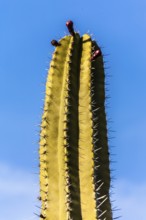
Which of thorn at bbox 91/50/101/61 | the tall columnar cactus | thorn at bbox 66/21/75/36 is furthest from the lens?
thorn at bbox 66/21/75/36

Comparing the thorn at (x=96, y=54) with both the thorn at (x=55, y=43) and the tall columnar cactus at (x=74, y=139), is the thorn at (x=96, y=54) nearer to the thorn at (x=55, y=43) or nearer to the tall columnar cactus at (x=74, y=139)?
the tall columnar cactus at (x=74, y=139)

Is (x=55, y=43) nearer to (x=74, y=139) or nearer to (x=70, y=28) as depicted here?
(x=70, y=28)

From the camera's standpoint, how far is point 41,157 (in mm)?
6500

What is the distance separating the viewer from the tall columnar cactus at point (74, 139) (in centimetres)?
614

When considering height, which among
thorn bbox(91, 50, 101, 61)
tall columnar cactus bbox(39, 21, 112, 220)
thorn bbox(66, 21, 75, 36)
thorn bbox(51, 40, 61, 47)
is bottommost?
tall columnar cactus bbox(39, 21, 112, 220)

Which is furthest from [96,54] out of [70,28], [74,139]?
[74,139]

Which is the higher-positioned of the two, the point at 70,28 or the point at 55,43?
the point at 70,28

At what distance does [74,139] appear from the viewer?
6402 mm

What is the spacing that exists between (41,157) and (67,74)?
1126 mm

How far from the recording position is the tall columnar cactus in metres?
6.14

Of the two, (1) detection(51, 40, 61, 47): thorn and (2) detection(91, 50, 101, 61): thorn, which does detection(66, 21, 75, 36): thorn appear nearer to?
(1) detection(51, 40, 61, 47): thorn

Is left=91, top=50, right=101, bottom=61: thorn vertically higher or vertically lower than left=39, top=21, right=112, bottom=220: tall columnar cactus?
higher

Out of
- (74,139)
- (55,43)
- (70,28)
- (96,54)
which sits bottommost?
(74,139)

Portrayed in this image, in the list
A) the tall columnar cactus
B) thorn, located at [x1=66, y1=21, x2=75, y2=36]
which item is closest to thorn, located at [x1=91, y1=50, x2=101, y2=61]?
the tall columnar cactus
